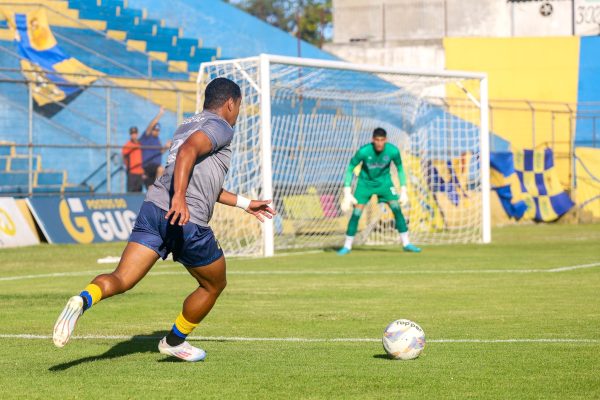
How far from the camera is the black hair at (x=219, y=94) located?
8078mm

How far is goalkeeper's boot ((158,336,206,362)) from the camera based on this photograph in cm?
801

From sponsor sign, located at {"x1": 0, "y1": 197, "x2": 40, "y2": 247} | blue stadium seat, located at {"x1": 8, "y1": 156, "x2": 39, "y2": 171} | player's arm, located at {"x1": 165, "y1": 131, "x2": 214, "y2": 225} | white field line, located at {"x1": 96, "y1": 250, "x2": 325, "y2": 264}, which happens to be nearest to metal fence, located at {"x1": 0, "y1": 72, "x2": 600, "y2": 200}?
blue stadium seat, located at {"x1": 8, "y1": 156, "x2": 39, "y2": 171}

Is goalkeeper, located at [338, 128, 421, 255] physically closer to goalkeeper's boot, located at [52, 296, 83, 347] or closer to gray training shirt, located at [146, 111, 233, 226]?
gray training shirt, located at [146, 111, 233, 226]

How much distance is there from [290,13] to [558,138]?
31971 mm

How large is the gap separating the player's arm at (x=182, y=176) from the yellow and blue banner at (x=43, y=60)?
21391 millimetres

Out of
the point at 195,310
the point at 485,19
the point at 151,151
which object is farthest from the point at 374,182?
the point at 485,19

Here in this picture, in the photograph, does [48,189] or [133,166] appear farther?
[133,166]

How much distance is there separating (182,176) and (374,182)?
14115mm

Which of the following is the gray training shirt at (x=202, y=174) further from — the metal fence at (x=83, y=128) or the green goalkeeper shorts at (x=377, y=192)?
the metal fence at (x=83, y=128)

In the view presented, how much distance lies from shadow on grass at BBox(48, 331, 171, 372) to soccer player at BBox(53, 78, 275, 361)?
0.51m

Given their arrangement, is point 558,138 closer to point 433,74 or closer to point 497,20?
point 497,20

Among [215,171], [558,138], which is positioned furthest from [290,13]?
[215,171]

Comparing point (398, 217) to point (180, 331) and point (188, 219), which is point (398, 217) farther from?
point (188, 219)

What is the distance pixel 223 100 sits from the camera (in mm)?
8078
